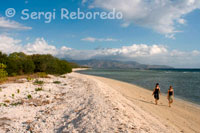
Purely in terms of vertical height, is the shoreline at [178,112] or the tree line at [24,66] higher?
the tree line at [24,66]

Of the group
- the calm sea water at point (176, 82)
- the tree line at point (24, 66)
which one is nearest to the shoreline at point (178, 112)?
the calm sea water at point (176, 82)

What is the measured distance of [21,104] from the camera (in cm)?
1130

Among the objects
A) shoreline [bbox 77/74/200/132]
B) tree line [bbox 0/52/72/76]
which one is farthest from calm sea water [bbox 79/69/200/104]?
tree line [bbox 0/52/72/76]

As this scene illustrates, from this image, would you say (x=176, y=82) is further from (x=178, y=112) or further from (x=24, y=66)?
(x=24, y=66)

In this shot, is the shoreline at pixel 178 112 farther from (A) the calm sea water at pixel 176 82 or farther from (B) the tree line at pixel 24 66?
(B) the tree line at pixel 24 66

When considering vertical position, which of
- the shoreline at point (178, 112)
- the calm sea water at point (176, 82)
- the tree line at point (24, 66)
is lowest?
the calm sea water at point (176, 82)

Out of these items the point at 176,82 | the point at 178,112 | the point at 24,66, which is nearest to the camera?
the point at 178,112

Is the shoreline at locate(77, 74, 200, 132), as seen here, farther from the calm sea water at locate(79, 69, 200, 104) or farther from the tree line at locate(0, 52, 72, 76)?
the tree line at locate(0, 52, 72, 76)

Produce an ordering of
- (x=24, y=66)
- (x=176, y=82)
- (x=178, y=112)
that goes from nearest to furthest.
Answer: (x=178, y=112) → (x=176, y=82) → (x=24, y=66)

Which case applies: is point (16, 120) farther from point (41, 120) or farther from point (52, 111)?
point (52, 111)

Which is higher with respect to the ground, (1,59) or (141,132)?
(1,59)

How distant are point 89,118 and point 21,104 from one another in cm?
647

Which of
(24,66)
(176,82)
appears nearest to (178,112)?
(176,82)

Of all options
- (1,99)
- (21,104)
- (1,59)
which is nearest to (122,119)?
(21,104)
